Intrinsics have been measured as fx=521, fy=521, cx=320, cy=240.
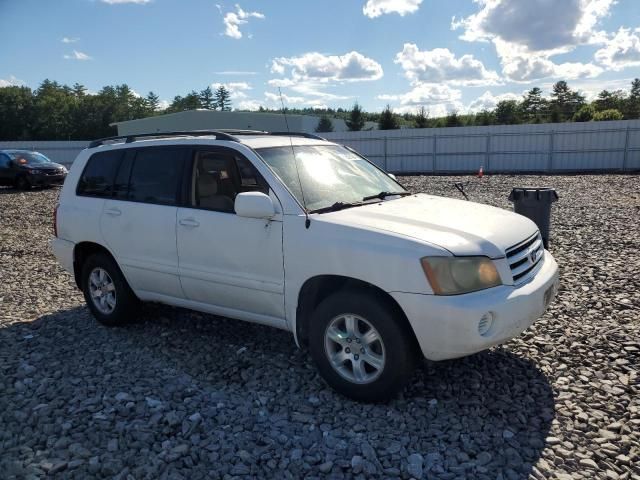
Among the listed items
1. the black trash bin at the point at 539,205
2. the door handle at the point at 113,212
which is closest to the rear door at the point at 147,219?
the door handle at the point at 113,212

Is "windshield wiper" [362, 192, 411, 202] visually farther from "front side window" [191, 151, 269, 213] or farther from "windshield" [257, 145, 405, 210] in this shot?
"front side window" [191, 151, 269, 213]

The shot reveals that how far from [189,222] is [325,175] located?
1.23 meters

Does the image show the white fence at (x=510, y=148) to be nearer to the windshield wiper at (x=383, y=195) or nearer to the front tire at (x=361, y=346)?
the windshield wiper at (x=383, y=195)

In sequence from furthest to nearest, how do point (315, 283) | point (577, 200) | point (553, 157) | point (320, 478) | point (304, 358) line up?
1. point (553, 157)
2. point (577, 200)
3. point (304, 358)
4. point (315, 283)
5. point (320, 478)

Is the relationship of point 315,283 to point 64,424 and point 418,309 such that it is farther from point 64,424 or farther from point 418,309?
point 64,424

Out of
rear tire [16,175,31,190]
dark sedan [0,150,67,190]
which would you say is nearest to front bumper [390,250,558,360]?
dark sedan [0,150,67,190]

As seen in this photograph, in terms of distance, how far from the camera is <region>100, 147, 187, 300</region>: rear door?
4.66 meters

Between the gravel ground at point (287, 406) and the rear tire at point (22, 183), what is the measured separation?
16439mm

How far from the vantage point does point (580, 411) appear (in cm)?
352

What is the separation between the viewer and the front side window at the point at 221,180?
4.29 meters

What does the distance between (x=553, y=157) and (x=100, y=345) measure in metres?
24.7

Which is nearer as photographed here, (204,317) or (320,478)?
(320,478)

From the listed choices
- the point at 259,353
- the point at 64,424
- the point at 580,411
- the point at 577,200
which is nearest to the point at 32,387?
the point at 64,424

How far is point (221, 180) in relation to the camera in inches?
176
